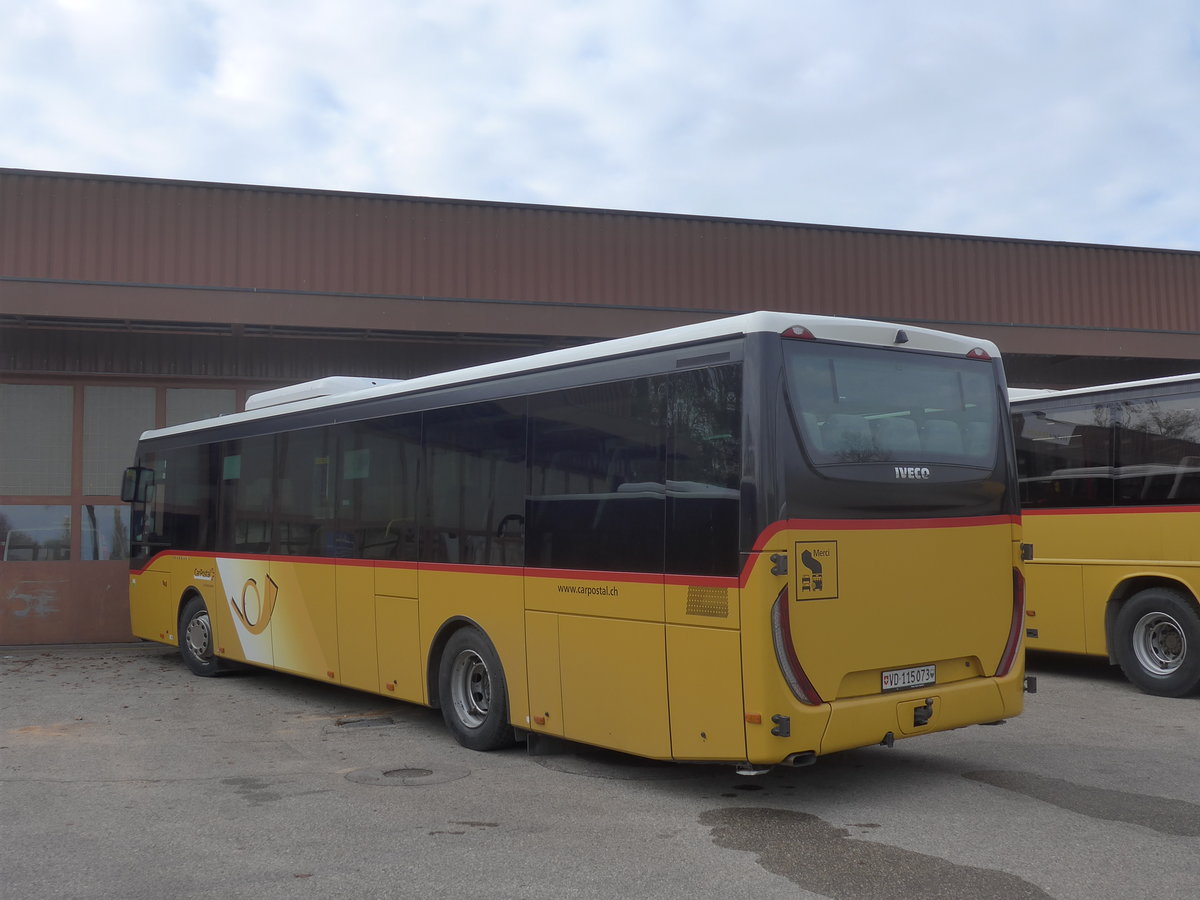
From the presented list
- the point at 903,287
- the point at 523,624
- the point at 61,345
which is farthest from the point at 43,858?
the point at 903,287

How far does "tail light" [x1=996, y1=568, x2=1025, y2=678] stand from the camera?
750cm

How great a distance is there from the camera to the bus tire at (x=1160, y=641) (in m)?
10.6

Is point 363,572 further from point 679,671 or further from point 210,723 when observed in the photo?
point 679,671

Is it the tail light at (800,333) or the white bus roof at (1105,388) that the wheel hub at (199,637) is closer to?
the tail light at (800,333)

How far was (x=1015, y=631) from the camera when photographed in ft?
24.8

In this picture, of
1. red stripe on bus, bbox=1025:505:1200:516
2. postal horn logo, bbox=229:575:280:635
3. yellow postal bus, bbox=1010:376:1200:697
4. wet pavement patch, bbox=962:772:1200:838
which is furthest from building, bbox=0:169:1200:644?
wet pavement patch, bbox=962:772:1200:838

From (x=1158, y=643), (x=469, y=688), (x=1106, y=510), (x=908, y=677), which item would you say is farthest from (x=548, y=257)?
(x=908, y=677)

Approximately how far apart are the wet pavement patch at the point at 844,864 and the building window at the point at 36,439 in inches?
488

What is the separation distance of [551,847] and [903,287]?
13.6 metres

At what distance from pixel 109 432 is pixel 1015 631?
12.8m

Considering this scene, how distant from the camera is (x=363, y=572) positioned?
9.83 meters

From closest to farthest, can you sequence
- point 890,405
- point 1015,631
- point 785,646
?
point 785,646 < point 890,405 < point 1015,631

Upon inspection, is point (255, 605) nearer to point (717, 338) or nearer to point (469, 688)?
point (469, 688)

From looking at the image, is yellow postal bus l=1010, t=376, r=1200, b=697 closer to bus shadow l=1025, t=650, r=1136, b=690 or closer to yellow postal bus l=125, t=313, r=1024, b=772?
bus shadow l=1025, t=650, r=1136, b=690
